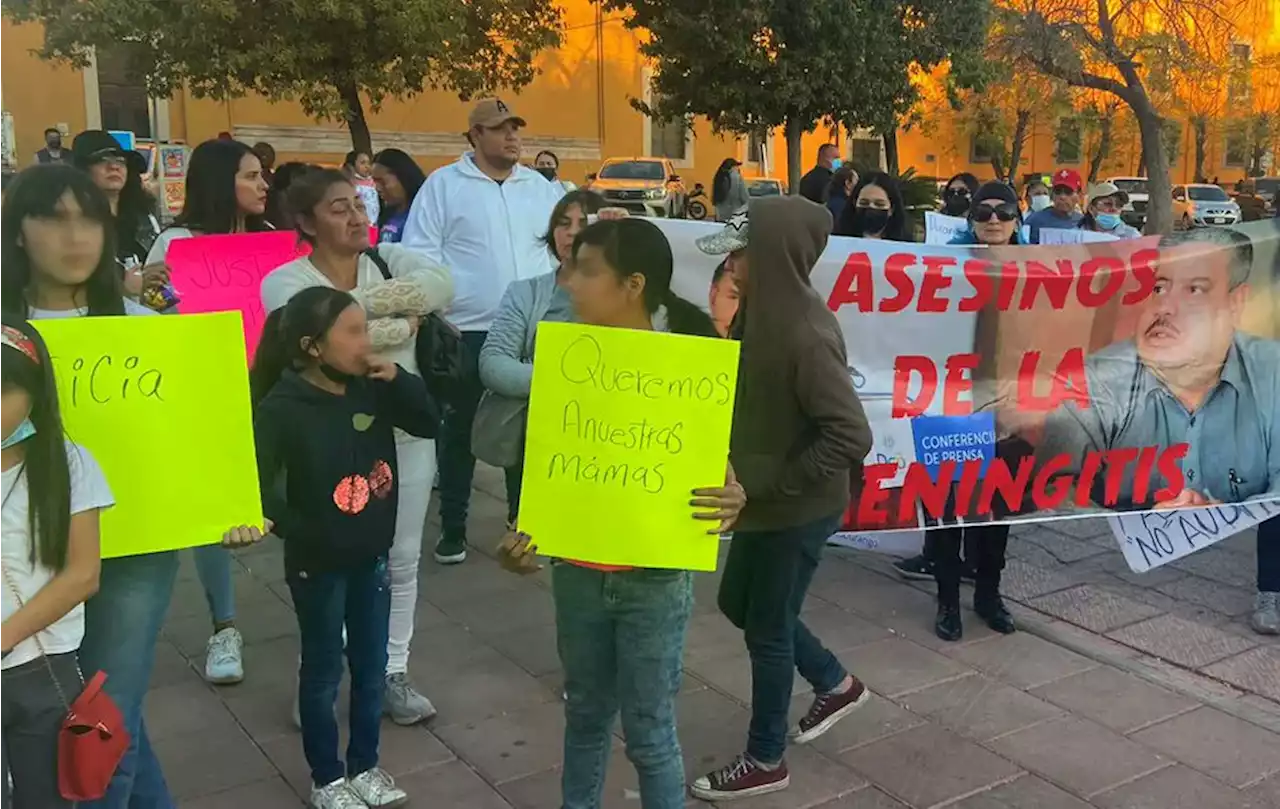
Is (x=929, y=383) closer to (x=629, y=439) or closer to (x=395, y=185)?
(x=629, y=439)

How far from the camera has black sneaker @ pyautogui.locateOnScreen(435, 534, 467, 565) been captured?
5379 millimetres

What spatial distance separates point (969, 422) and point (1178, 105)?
17.3 meters

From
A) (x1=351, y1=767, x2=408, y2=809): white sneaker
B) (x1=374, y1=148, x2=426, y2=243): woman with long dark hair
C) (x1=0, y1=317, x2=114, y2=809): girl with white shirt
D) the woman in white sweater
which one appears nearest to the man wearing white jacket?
the woman in white sweater

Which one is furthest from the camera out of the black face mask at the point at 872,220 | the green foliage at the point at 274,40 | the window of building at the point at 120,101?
the window of building at the point at 120,101

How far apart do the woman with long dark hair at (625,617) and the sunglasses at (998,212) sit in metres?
2.73

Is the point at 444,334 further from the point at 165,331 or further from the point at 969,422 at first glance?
the point at 969,422

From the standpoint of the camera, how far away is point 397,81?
19281mm

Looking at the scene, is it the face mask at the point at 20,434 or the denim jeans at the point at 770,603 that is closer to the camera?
the face mask at the point at 20,434

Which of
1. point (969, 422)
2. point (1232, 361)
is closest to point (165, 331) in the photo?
point (969, 422)

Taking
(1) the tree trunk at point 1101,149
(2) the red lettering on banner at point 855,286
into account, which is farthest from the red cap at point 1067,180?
(1) the tree trunk at point 1101,149

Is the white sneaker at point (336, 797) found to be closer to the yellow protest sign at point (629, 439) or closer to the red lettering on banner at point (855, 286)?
the yellow protest sign at point (629, 439)

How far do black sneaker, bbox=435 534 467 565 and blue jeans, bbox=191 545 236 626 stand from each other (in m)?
1.35

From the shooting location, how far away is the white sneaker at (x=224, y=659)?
4031 mm

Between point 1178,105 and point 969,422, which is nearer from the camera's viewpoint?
point 969,422
